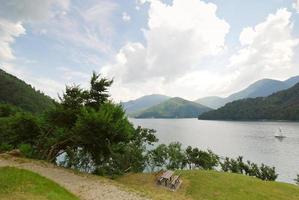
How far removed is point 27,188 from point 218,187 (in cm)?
1881

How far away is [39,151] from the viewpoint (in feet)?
124

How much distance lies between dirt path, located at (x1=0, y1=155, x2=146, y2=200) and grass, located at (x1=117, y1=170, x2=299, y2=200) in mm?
3742

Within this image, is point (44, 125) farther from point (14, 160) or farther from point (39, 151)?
point (14, 160)

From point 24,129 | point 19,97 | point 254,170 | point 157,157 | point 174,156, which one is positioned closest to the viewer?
point 24,129

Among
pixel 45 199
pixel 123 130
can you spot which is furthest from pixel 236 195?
pixel 45 199

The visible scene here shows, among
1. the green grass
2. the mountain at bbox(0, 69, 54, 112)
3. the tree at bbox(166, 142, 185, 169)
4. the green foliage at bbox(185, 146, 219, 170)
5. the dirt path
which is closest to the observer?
the green grass

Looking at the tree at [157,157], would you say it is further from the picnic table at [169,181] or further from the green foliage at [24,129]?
the picnic table at [169,181]

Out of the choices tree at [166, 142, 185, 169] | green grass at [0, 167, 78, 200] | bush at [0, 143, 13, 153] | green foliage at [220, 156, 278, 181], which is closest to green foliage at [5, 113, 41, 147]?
bush at [0, 143, 13, 153]

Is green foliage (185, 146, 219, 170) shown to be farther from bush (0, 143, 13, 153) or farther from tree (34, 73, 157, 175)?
bush (0, 143, 13, 153)

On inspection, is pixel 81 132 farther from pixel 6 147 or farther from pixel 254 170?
pixel 254 170

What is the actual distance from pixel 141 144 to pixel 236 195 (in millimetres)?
34994

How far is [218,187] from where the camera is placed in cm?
2941

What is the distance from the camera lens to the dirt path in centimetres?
1991

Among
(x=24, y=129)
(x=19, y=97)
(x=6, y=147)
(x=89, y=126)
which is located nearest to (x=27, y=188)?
(x=89, y=126)
